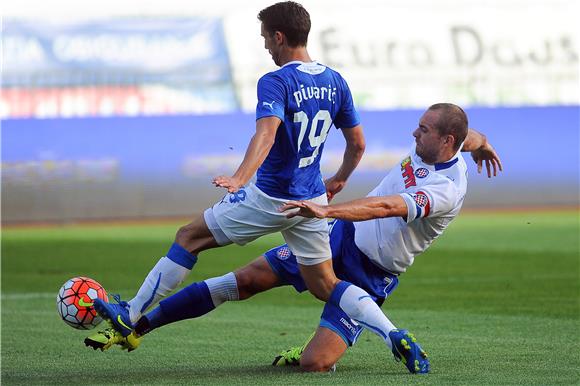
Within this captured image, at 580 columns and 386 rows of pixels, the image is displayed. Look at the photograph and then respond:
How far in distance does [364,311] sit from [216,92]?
2057 centimetres

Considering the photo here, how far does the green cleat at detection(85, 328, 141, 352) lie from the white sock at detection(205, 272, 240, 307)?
2.10 ft

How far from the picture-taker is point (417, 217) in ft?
21.9

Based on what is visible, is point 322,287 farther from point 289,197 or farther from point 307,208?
point 307,208

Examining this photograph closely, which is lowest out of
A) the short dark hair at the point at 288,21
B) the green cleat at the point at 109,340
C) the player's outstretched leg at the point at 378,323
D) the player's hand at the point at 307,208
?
the player's outstretched leg at the point at 378,323

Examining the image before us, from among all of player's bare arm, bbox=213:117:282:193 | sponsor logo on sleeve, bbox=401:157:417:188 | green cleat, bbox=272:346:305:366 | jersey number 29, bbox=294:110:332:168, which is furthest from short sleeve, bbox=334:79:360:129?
green cleat, bbox=272:346:305:366

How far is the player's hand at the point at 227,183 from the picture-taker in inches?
234

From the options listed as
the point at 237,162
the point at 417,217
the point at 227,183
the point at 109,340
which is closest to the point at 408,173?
the point at 417,217

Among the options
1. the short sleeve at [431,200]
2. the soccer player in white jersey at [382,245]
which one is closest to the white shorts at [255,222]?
the soccer player in white jersey at [382,245]

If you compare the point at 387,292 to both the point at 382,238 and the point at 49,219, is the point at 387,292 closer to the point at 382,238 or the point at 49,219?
the point at 382,238

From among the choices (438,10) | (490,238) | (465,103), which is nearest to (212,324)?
(490,238)

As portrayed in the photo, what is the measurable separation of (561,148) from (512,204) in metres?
1.60

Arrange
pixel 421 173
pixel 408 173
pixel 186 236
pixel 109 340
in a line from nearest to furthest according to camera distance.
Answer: pixel 109 340, pixel 186 236, pixel 421 173, pixel 408 173

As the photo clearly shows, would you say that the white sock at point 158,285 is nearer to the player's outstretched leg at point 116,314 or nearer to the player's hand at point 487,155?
the player's outstretched leg at point 116,314

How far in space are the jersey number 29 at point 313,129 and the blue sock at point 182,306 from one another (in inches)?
45.3
